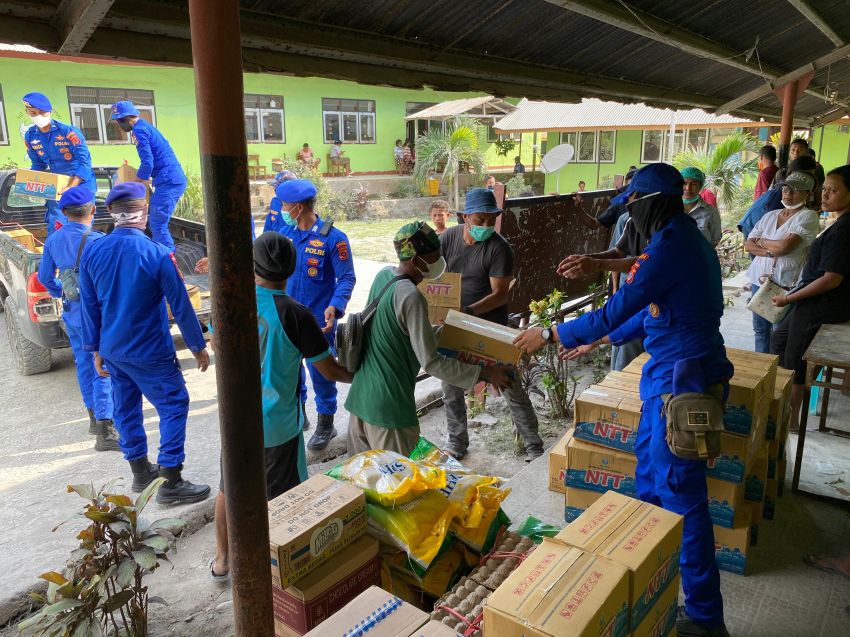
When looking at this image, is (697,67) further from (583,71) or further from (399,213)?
(399,213)

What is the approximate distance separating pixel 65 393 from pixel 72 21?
5.17 metres

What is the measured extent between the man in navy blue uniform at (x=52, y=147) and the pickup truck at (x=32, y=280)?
0.49 m

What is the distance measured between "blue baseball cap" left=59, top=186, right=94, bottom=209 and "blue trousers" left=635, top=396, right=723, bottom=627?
4494mm

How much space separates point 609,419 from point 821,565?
53.2 inches

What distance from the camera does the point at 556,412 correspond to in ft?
19.4

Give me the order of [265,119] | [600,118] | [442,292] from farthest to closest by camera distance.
A: [265,119], [600,118], [442,292]

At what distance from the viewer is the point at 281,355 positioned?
3.12 metres

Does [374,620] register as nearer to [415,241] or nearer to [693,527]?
[693,527]

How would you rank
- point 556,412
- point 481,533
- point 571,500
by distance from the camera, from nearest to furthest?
point 481,533 < point 571,500 < point 556,412

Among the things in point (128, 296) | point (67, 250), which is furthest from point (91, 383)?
point (128, 296)

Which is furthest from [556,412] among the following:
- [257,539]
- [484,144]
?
[484,144]

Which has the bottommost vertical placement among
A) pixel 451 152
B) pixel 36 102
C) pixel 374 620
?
pixel 374 620

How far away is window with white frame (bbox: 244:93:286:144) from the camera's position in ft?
65.0

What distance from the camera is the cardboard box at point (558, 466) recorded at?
13.4ft
